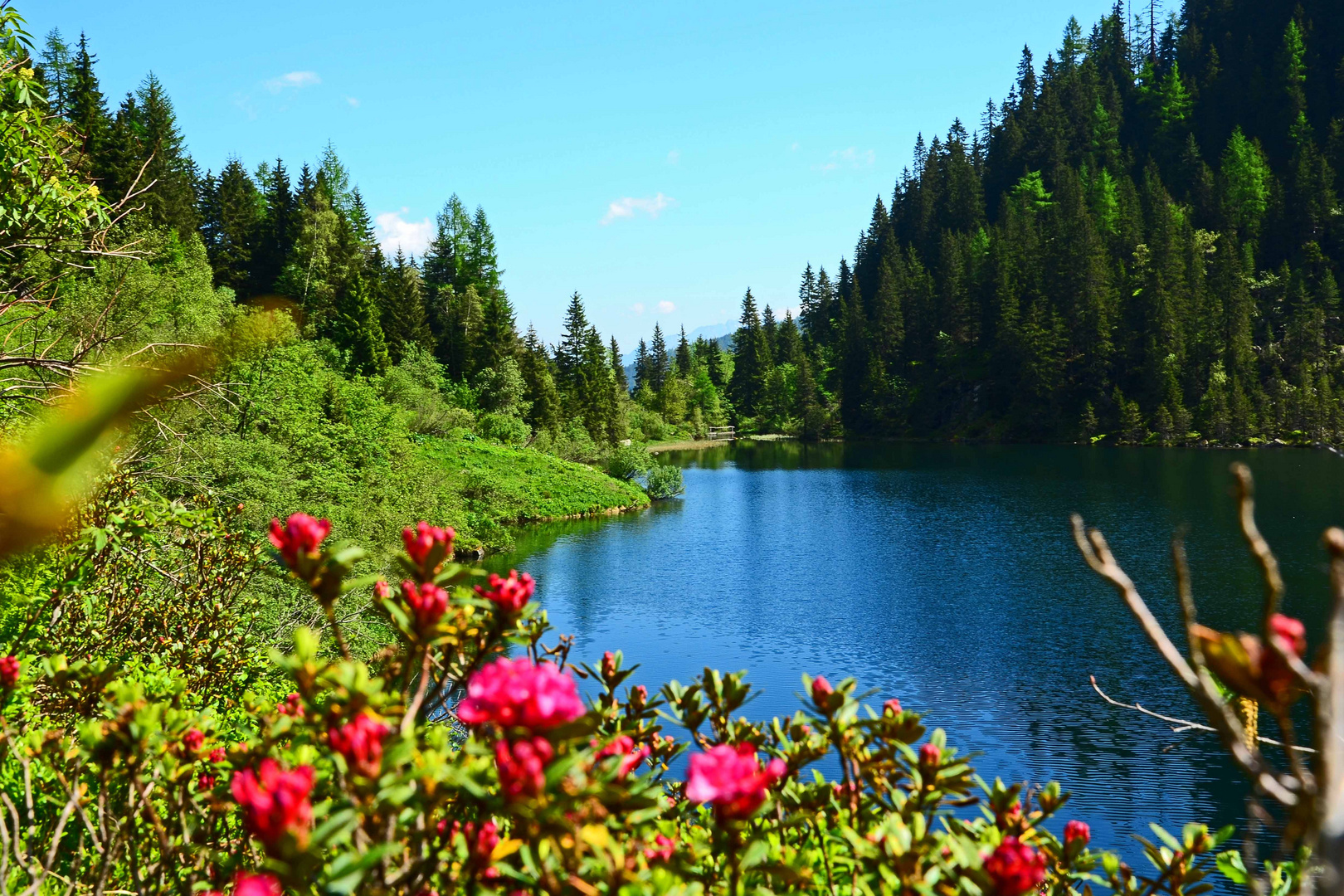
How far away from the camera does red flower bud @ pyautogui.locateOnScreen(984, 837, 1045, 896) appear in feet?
5.59

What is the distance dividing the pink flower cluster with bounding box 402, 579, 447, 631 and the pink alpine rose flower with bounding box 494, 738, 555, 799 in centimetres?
47

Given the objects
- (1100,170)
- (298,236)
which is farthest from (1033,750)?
(1100,170)

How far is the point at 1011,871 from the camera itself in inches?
67.8

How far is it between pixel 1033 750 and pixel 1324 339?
63.3m

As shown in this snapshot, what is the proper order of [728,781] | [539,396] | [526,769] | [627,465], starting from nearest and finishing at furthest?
[526,769] < [728,781] < [627,465] < [539,396]

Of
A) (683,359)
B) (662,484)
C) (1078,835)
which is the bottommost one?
(662,484)

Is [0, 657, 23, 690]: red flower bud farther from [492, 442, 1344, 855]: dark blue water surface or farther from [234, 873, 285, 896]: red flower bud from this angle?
[492, 442, 1344, 855]: dark blue water surface

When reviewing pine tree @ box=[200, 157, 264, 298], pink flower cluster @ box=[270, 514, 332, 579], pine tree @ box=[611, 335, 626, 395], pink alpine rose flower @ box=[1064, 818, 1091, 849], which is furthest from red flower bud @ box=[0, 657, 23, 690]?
pine tree @ box=[611, 335, 626, 395]

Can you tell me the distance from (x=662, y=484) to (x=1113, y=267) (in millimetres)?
49314

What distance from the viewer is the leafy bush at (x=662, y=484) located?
44.7m

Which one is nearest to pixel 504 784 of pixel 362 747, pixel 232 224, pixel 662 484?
pixel 362 747

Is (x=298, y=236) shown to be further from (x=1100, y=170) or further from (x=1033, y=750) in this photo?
(x=1100, y=170)

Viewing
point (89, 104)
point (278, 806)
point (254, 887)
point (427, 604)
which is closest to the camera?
point (254, 887)

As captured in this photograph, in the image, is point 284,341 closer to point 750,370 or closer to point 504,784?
point 504,784
